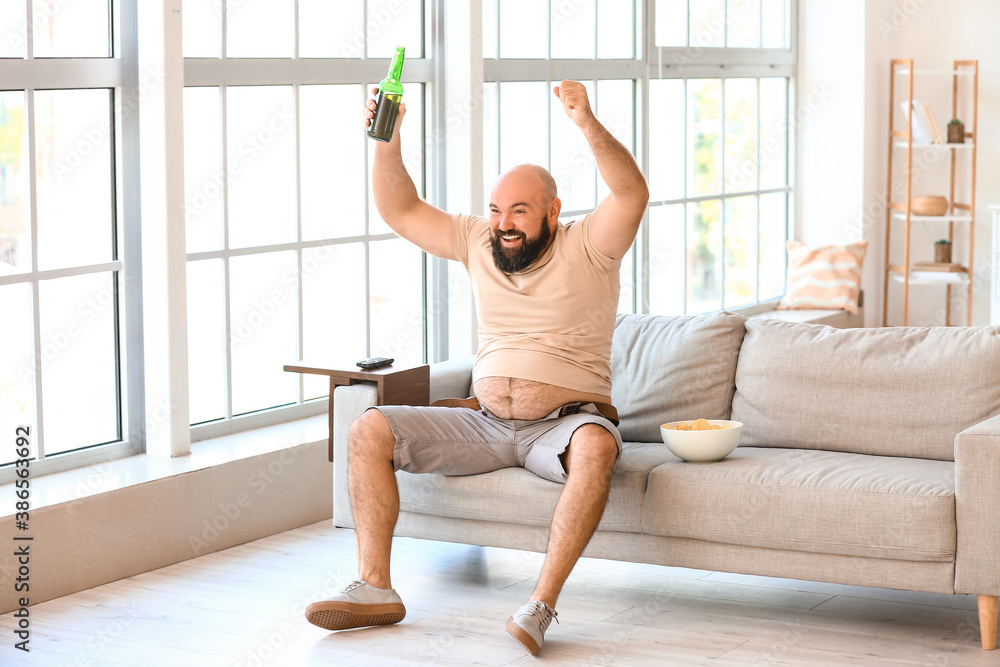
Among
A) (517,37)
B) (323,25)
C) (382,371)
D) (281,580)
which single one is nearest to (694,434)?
(382,371)

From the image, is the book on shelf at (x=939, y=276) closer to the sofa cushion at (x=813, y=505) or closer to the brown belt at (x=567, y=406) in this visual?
the sofa cushion at (x=813, y=505)

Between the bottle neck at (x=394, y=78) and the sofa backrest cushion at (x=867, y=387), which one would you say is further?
the sofa backrest cushion at (x=867, y=387)

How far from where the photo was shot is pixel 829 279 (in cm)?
702

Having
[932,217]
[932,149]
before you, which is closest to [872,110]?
[932,149]

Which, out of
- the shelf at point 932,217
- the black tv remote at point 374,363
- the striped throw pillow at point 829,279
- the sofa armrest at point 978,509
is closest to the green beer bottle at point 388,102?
the black tv remote at point 374,363

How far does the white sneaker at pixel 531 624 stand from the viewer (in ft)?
10.0

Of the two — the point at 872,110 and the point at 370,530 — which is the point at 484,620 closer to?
the point at 370,530

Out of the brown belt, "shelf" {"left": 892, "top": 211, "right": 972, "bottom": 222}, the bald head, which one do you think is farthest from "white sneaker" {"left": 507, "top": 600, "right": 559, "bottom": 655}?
"shelf" {"left": 892, "top": 211, "right": 972, "bottom": 222}

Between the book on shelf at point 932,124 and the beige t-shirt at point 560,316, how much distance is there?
4.03m

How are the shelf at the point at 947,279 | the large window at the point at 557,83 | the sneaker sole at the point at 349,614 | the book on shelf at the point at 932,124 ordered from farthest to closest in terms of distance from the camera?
the shelf at the point at 947,279 → the book on shelf at the point at 932,124 → the large window at the point at 557,83 → the sneaker sole at the point at 349,614

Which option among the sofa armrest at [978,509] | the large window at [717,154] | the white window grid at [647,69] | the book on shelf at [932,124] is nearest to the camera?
the sofa armrest at [978,509]

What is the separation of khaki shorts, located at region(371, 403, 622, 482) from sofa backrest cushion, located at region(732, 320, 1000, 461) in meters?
0.56

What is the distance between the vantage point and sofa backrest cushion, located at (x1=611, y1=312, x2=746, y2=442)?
12.5 feet

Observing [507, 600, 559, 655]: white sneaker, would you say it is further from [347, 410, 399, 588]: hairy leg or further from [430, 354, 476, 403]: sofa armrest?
[430, 354, 476, 403]: sofa armrest
